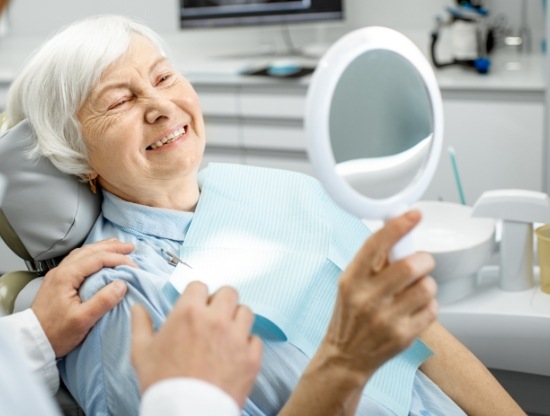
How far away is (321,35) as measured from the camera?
3.91 meters

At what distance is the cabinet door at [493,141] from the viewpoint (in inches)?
115

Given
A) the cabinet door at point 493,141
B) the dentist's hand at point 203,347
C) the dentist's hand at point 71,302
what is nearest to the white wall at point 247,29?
the cabinet door at point 493,141

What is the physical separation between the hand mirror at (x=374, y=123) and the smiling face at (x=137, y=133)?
54 cm

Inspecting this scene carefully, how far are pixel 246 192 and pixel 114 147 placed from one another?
1.00ft

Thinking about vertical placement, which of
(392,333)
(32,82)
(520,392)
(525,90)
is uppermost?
(32,82)

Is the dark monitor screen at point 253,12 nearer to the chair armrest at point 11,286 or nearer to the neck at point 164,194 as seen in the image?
the neck at point 164,194

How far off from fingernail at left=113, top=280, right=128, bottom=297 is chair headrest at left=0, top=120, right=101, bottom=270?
0.22 metres

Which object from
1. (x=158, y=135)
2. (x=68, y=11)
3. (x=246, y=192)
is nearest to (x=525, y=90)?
(x=246, y=192)

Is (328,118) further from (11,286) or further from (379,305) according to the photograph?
(11,286)

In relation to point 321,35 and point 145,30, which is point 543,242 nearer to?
point 145,30

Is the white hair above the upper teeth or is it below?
above

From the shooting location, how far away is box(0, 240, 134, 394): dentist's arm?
130 centimetres

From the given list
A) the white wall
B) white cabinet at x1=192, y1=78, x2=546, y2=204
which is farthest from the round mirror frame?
the white wall

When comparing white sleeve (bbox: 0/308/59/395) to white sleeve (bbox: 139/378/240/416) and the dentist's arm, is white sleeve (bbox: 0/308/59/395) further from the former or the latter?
white sleeve (bbox: 139/378/240/416)
